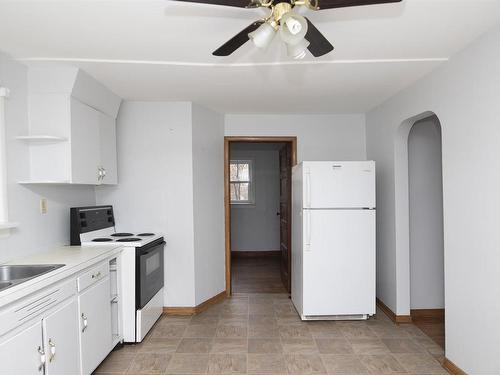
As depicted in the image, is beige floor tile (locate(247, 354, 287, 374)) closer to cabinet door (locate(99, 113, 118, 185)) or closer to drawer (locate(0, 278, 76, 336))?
drawer (locate(0, 278, 76, 336))

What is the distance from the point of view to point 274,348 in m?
2.91

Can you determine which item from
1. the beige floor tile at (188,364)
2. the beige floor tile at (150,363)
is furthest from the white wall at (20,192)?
the beige floor tile at (188,364)

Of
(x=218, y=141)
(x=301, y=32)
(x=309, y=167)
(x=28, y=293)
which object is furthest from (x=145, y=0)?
(x=218, y=141)

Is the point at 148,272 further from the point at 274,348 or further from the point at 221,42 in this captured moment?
the point at 221,42

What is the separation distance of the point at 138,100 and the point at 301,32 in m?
2.61

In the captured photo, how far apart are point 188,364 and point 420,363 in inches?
72.0

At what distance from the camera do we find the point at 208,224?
3.97 m

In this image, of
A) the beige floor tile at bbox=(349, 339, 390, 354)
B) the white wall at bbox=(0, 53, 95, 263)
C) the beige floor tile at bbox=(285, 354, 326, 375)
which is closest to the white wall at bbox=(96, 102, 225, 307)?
the white wall at bbox=(0, 53, 95, 263)

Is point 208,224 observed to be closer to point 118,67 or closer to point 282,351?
point 282,351

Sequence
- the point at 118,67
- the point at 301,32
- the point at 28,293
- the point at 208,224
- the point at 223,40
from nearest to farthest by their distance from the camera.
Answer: the point at 301,32 → the point at 28,293 → the point at 223,40 → the point at 118,67 → the point at 208,224

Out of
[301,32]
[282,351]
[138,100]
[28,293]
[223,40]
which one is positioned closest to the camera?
[301,32]

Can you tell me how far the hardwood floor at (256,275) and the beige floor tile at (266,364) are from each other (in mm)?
1795

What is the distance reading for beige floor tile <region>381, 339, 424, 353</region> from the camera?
2850 mm

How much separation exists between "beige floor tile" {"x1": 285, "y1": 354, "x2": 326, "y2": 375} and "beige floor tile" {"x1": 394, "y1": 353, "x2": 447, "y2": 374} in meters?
0.65
